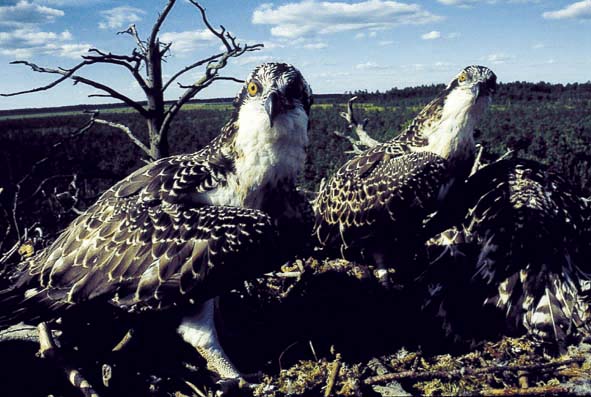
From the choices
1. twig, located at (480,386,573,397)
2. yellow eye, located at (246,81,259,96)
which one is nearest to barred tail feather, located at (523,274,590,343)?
twig, located at (480,386,573,397)

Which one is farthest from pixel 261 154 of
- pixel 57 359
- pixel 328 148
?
pixel 328 148

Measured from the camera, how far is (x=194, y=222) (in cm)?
376

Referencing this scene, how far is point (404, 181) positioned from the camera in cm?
516

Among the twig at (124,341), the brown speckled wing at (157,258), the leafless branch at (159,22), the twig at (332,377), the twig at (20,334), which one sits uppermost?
the leafless branch at (159,22)

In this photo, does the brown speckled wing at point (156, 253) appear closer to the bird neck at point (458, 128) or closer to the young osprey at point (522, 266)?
the young osprey at point (522, 266)

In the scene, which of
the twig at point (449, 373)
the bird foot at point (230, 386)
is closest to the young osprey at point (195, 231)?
the bird foot at point (230, 386)

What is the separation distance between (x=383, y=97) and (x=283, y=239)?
2535 inches

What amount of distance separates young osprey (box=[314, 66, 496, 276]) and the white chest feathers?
148cm

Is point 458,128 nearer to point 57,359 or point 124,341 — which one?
point 124,341

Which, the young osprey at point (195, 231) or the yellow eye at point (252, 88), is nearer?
the young osprey at point (195, 231)

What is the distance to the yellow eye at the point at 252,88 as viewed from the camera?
3.85 meters

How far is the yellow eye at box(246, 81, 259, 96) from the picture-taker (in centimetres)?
385

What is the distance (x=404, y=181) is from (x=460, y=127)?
947 mm

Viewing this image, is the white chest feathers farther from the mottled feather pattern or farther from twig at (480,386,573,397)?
twig at (480,386,573,397)
